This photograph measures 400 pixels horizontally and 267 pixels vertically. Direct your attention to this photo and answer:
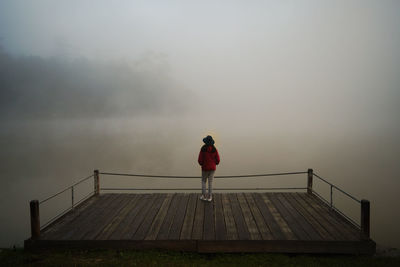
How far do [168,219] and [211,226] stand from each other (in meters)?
1.42

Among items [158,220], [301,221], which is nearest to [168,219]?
[158,220]

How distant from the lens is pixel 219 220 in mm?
8695

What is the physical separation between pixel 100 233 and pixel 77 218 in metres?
1.65

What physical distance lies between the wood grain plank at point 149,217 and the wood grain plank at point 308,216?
4.62m

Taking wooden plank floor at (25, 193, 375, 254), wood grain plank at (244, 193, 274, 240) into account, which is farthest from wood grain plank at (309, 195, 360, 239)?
wood grain plank at (244, 193, 274, 240)

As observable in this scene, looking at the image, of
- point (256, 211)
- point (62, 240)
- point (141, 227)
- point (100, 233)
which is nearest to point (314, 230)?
point (256, 211)

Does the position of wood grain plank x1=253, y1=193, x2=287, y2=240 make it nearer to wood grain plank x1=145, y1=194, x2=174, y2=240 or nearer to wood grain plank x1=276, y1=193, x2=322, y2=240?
wood grain plank x1=276, y1=193, x2=322, y2=240

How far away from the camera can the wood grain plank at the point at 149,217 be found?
305 inches

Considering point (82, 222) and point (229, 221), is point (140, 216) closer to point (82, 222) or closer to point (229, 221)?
point (82, 222)

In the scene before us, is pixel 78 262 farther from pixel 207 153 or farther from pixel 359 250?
pixel 359 250

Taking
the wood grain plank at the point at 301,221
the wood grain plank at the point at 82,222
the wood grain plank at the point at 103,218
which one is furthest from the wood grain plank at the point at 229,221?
the wood grain plank at the point at 82,222

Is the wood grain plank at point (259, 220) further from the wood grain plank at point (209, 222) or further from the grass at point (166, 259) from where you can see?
the wood grain plank at point (209, 222)

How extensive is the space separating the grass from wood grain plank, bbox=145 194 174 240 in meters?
0.46

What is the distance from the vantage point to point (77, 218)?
9125 mm
